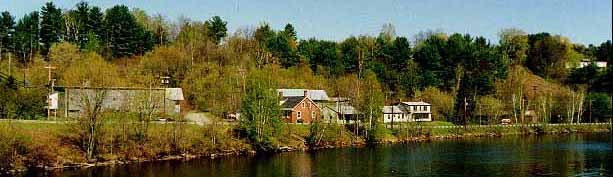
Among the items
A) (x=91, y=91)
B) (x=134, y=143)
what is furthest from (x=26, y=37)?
(x=134, y=143)

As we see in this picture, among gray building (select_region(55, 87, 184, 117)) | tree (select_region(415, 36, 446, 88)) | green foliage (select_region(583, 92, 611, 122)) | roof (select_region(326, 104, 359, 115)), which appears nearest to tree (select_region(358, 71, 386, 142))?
roof (select_region(326, 104, 359, 115))

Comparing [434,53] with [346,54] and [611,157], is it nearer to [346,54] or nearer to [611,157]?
[346,54]

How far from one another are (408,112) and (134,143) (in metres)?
38.1

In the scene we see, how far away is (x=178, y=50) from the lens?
2783 inches

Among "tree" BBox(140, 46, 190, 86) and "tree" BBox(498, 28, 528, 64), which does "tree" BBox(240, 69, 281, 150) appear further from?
"tree" BBox(498, 28, 528, 64)

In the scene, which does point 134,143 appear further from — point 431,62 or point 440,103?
point 431,62

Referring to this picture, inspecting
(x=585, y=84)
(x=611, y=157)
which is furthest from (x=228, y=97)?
(x=585, y=84)

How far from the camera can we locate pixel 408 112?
2862 inches

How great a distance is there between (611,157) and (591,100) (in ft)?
133

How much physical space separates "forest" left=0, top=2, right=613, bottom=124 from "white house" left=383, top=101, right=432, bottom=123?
2179 millimetres

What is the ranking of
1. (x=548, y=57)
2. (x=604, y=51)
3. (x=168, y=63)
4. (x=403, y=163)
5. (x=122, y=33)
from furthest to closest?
(x=604, y=51) < (x=548, y=57) < (x=122, y=33) < (x=168, y=63) < (x=403, y=163)

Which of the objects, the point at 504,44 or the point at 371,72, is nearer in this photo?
the point at 371,72

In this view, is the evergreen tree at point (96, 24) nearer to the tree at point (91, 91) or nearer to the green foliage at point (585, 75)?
the tree at point (91, 91)

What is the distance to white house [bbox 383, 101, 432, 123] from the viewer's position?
71.8 meters
